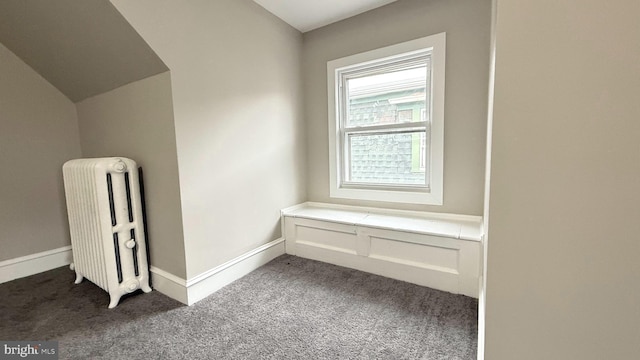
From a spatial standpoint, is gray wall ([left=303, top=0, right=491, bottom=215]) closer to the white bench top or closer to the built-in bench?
the white bench top

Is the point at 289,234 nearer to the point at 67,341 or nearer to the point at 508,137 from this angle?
the point at 67,341

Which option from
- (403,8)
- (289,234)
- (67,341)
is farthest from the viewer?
(289,234)

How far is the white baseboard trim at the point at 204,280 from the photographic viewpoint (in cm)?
170

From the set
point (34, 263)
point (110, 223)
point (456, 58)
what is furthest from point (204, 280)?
point (456, 58)

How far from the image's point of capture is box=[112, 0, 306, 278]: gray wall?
1.61m

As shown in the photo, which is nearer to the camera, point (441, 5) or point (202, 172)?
point (202, 172)

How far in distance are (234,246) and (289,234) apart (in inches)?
24.8

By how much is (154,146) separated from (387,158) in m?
1.99

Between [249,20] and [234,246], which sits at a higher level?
[249,20]

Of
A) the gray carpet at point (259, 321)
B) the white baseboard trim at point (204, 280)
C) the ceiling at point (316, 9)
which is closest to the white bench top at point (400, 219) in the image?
the gray carpet at point (259, 321)

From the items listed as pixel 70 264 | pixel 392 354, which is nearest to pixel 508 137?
pixel 392 354

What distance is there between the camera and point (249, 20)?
2.06 m

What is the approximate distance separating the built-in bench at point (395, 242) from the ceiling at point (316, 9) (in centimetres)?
189

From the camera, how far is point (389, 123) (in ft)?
7.89
